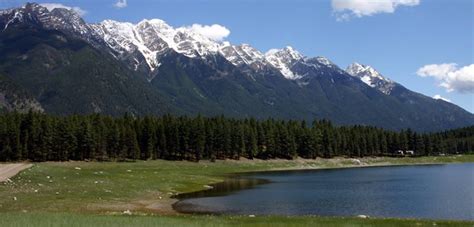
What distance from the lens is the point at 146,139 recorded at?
15912 cm

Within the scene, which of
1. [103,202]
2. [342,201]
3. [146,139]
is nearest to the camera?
[103,202]

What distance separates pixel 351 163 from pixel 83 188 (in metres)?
133

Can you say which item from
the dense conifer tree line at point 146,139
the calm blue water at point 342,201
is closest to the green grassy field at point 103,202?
the calm blue water at point 342,201

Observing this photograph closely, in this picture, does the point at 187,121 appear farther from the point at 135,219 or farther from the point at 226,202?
the point at 135,219

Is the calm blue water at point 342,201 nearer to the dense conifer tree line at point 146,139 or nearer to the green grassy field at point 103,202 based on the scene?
the green grassy field at point 103,202

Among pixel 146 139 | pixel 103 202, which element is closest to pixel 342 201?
pixel 103 202

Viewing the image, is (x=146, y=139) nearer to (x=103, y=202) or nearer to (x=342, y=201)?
(x=103, y=202)

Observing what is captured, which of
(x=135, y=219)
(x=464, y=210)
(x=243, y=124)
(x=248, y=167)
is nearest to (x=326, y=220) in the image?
(x=135, y=219)

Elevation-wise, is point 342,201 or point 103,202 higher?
point 103,202

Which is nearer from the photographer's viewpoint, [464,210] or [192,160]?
[464,210]

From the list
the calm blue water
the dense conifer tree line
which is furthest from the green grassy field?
the dense conifer tree line

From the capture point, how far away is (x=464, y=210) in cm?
5941

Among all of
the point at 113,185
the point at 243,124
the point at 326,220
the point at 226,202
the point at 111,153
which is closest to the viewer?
the point at 326,220

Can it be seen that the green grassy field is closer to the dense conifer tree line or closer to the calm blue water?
the calm blue water
